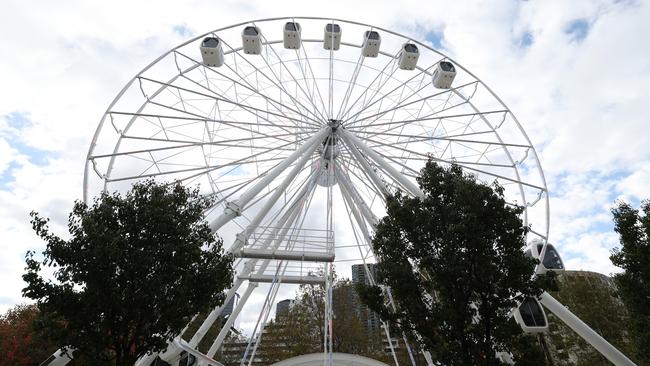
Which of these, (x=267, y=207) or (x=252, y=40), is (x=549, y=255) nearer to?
(x=267, y=207)

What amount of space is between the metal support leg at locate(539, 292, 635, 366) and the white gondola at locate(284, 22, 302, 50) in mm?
15586

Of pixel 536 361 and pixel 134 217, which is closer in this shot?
pixel 536 361

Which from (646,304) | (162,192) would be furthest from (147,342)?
(646,304)

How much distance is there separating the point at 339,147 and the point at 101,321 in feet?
42.9

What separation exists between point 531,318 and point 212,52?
58.4 ft

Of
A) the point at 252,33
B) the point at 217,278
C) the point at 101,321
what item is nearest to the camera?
the point at 101,321

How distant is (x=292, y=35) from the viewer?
65.6 feet

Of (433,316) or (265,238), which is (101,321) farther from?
(265,238)

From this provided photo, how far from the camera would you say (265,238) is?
17.1m

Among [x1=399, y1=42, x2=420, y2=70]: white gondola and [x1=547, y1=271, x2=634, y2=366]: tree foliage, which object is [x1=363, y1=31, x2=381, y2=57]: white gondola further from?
[x1=547, y1=271, x2=634, y2=366]: tree foliage

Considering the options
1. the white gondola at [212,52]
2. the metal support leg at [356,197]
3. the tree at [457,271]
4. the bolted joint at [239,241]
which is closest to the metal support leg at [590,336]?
the tree at [457,271]

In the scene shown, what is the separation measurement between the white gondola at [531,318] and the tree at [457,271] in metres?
7.56

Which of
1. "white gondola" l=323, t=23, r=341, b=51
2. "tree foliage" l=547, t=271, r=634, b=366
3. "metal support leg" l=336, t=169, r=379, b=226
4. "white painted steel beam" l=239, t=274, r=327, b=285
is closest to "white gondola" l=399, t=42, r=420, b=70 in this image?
"white gondola" l=323, t=23, r=341, b=51

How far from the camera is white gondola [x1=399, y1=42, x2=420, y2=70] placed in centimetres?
2000
